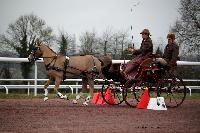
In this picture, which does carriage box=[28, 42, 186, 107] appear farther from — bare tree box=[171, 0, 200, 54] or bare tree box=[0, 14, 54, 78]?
bare tree box=[0, 14, 54, 78]

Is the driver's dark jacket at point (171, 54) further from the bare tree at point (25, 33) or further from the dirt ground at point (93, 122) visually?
the bare tree at point (25, 33)

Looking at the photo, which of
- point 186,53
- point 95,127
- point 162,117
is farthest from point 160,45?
point 95,127

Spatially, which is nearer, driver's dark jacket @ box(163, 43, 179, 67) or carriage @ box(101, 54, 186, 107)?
carriage @ box(101, 54, 186, 107)

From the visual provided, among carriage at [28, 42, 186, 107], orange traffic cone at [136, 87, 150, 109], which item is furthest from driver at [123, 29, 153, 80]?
orange traffic cone at [136, 87, 150, 109]

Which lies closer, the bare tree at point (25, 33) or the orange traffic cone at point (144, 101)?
the orange traffic cone at point (144, 101)

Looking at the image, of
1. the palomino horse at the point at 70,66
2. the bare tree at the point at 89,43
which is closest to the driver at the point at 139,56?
the palomino horse at the point at 70,66

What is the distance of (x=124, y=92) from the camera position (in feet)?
45.2

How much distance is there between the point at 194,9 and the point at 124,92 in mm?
15085

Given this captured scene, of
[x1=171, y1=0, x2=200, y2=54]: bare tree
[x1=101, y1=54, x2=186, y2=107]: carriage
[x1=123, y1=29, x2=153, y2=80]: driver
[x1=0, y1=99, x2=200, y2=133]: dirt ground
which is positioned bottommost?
[x1=0, y1=99, x2=200, y2=133]: dirt ground

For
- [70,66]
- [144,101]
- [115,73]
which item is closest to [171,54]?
[144,101]

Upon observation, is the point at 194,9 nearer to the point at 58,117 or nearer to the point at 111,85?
the point at 111,85

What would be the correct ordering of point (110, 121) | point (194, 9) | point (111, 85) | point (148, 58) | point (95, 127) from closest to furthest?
point (95, 127) → point (110, 121) → point (148, 58) → point (111, 85) → point (194, 9)

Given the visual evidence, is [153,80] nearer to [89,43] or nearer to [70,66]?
[70,66]

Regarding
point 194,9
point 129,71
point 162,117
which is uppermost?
point 194,9
